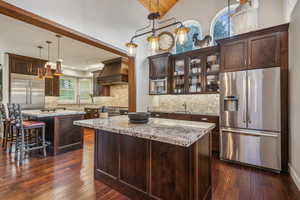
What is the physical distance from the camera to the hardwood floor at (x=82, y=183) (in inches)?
73.6

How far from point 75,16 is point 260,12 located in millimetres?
3800

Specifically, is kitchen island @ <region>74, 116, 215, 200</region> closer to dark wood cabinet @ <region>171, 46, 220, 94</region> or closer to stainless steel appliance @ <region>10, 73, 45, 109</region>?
dark wood cabinet @ <region>171, 46, 220, 94</region>

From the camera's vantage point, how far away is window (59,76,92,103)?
274 inches

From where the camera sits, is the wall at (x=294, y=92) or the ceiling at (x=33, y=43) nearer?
the wall at (x=294, y=92)

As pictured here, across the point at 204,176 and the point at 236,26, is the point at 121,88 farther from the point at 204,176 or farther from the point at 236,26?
the point at 204,176

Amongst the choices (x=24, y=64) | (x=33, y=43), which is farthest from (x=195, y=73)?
(x=24, y=64)

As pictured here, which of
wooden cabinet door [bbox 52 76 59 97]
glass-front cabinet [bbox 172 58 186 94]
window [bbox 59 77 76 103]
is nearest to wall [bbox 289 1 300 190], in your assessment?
glass-front cabinet [bbox 172 58 186 94]

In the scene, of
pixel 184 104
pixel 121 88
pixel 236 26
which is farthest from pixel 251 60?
pixel 121 88

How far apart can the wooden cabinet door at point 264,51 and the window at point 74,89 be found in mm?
6994

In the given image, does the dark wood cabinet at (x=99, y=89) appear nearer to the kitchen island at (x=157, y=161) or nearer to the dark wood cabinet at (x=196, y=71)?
the dark wood cabinet at (x=196, y=71)

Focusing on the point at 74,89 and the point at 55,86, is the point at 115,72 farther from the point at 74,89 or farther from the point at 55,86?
the point at 74,89

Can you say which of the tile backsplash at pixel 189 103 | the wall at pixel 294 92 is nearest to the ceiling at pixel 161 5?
the tile backsplash at pixel 189 103

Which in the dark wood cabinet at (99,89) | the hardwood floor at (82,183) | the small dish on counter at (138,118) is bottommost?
the hardwood floor at (82,183)

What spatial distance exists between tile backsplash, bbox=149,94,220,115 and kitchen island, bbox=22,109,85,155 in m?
2.21
